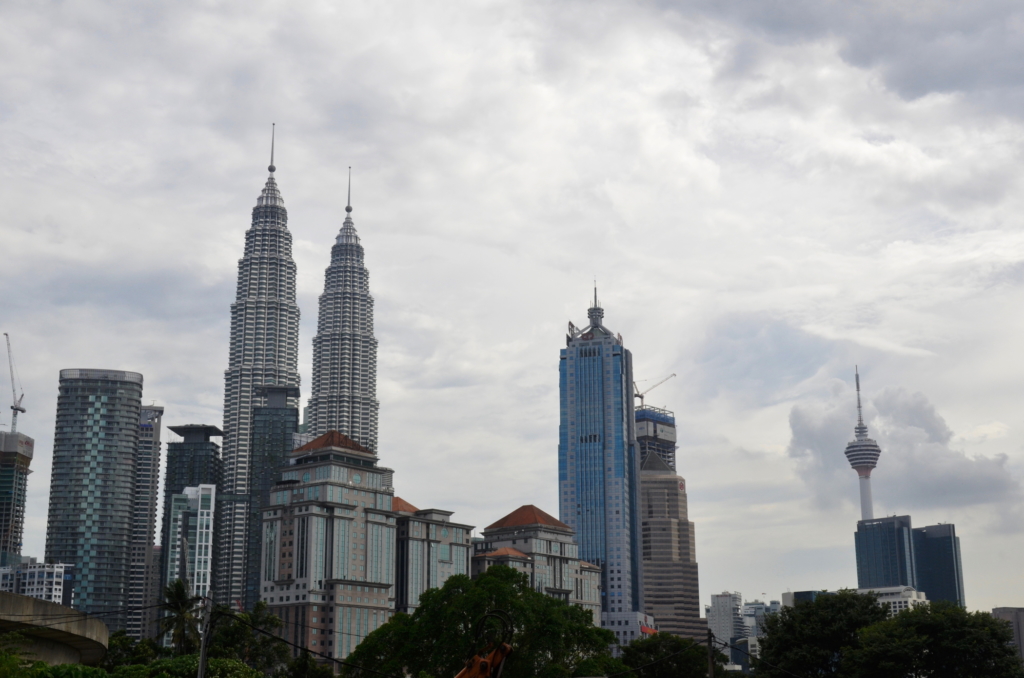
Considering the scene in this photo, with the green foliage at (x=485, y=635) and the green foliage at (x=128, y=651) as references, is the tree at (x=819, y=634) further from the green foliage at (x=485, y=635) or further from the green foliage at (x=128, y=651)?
the green foliage at (x=128, y=651)

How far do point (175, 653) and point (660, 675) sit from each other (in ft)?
156

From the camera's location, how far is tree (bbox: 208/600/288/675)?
9431 centimetres

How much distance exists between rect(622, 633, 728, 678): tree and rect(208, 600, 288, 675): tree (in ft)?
117

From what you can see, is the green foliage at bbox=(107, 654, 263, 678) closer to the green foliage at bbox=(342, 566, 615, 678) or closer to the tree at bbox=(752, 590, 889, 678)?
the green foliage at bbox=(342, 566, 615, 678)

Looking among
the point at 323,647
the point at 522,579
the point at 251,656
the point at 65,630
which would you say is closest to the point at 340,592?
the point at 323,647

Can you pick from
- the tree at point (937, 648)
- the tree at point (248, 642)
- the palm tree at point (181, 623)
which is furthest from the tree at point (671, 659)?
the palm tree at point (181, 623)

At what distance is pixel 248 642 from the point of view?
102 m

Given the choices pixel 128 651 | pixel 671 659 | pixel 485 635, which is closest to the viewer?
pixel 485 635

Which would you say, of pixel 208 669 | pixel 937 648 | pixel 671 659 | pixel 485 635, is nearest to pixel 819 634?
pixel 937 648

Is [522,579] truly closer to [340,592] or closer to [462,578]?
[462,578]

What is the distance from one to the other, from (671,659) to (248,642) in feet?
136

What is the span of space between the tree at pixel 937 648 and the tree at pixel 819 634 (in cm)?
441

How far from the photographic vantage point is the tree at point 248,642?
9431 centimetres

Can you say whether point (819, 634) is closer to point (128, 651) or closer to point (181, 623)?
point (181, 623)
